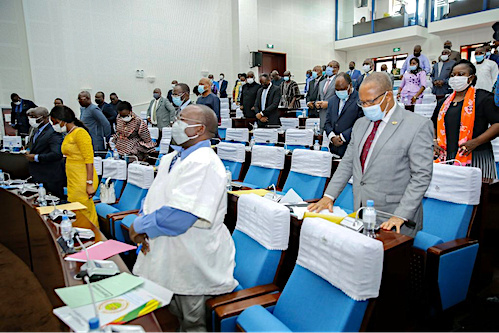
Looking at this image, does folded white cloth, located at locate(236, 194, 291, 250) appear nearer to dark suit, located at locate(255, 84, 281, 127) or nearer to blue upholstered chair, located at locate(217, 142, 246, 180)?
blue upholstered chair, located at locate(217, 142, 246, 180)

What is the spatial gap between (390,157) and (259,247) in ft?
2.60

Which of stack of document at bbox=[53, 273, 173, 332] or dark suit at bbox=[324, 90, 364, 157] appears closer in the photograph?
stack of document at bbox=[53, 273, 173, 332]

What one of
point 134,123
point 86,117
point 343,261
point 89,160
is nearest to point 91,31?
point 86,117

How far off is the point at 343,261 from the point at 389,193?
0.69 metres

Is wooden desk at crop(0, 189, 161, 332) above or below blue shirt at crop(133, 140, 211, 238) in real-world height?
below

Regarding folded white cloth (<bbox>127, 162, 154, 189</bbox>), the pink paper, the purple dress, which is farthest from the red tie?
the purple dress

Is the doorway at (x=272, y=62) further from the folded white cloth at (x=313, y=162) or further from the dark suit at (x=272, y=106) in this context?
the folded white cloth at (x=313, y=162)

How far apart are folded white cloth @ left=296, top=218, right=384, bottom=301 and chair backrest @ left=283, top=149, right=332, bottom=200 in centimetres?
161

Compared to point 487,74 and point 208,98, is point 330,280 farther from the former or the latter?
point 487,74

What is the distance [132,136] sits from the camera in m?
4.11

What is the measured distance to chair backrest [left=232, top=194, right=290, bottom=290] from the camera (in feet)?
5.30

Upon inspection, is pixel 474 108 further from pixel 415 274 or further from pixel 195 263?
pixel 195 263

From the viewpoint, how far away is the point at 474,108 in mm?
2541

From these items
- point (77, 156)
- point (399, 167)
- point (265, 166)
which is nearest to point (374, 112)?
point (399, 167)
